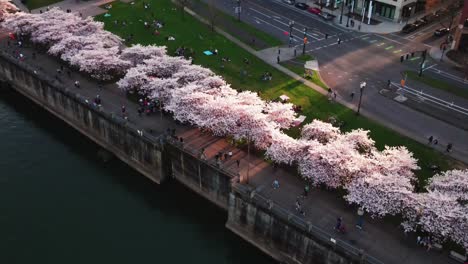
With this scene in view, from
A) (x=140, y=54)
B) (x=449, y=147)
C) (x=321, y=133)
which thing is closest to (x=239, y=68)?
(x=140, y=54)

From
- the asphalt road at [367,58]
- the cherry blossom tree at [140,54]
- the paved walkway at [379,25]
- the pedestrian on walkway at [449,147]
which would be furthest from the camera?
the paved walkway at [379,25]

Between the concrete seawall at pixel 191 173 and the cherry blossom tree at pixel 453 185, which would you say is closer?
the concrete seawall at pixel 191 173

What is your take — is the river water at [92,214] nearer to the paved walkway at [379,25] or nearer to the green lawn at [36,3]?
the green lawn at [36,3]

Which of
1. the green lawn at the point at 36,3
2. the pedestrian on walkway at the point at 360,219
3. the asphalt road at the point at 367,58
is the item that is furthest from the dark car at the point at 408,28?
the green lawn at the point at 36,3

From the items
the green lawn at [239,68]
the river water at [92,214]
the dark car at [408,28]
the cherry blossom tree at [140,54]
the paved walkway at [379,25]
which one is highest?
the cherry blossom tree at [140,54]

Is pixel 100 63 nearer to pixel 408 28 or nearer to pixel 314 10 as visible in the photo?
pixel 314 10

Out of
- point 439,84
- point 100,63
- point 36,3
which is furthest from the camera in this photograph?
point 36,3

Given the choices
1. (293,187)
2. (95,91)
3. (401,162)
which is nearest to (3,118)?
(95,91)
